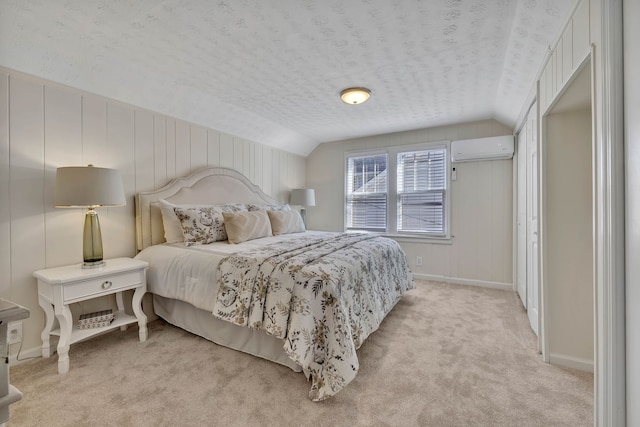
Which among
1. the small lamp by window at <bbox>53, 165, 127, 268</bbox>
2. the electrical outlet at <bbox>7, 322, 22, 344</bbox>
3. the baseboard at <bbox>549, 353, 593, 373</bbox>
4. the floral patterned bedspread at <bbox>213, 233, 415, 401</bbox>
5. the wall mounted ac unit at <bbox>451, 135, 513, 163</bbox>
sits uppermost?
the wall mounted ac unit at <bbox>451, 135, 513, 163</bbox>

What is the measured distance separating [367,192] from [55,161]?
375cm

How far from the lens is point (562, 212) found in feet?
6.31

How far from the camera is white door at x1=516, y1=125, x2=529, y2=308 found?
2861 mm

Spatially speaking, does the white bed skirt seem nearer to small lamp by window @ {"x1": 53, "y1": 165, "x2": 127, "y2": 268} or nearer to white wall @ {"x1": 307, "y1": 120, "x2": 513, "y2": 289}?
small lamp by window @ {"x1": 53, "y1": 165, "x2": 127, "y2": 268}

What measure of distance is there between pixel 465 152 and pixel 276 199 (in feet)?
9.24

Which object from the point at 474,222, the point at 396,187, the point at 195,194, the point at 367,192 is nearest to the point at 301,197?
the point at 367,192

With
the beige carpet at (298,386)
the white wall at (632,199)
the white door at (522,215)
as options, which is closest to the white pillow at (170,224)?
the beige carpet at (298,386)

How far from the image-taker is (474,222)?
381cm

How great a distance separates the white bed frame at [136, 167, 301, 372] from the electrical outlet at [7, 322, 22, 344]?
899mm

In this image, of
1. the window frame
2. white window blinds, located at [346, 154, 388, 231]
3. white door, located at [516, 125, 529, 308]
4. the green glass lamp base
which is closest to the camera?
the green glass lamp base

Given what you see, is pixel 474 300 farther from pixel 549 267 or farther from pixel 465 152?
pixel 465 152

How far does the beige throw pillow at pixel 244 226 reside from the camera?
2756mm

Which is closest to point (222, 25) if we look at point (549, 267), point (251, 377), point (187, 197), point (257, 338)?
point (187, 197)

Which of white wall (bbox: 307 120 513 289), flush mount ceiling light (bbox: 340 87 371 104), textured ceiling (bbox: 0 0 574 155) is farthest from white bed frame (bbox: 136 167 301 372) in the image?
white wall (bbox: 307 120 513 289)
